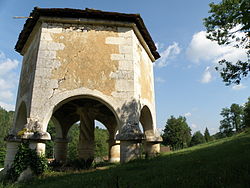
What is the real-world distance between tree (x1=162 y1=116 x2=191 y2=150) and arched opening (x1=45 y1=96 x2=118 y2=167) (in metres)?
30.9

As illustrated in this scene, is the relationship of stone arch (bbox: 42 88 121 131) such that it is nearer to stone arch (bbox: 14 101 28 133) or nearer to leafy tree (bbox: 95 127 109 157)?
stone arch (bbox: 14 101 28 133)

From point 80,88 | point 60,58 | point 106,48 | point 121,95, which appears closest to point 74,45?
point 60,58

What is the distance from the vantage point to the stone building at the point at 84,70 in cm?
707

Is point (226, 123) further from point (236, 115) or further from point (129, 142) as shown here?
point (129, 142)

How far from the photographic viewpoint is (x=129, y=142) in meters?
7.00

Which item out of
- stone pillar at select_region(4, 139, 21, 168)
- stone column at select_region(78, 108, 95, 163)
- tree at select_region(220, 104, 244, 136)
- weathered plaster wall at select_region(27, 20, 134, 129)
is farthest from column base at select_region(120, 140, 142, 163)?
tree at select_region(220, 104, 244, 136)

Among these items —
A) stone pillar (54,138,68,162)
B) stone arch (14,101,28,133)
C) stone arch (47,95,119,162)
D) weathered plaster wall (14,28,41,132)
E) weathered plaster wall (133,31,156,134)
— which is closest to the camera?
weathered plaster wall (14,28,41,132)

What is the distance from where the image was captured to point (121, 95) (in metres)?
7.48

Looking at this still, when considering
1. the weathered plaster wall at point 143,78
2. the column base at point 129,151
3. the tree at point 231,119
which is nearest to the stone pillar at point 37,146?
the column base at point 129,151

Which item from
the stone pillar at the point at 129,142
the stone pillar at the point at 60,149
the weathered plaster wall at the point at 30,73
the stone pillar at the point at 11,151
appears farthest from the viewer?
the stone pillar at the point at 60,149

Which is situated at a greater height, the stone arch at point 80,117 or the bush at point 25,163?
the stone arch at point 80,117

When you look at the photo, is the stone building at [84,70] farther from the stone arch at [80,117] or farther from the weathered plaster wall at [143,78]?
the stone arch at [80,117]

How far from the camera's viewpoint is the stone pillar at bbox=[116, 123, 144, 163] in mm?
6910

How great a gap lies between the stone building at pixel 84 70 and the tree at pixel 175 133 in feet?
114
